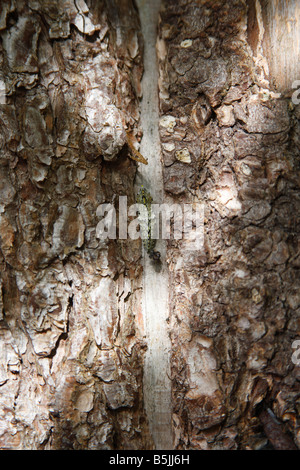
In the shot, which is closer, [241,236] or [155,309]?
[241,236]

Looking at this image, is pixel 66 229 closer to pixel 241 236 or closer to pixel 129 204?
pixel 129 204

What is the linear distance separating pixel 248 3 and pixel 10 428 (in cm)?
161

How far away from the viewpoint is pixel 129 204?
1.22m

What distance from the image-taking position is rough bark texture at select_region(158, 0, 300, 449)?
1104 millimetres

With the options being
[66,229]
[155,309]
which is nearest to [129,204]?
[66,229]

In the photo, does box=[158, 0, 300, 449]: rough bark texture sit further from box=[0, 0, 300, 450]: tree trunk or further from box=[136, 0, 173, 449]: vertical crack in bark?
box=[136, 0, 173, 449]: vertical crack in bark

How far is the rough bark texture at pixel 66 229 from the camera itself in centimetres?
112

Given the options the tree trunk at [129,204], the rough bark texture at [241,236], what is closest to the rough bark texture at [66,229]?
the tree trunk at [129,204]

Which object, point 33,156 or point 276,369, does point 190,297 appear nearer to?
point 276,369

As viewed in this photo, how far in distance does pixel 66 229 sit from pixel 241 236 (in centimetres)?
57

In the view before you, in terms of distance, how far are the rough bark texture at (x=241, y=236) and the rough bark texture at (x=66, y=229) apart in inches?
9.0

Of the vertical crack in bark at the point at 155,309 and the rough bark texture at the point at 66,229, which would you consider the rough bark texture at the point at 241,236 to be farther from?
the rough bark texture at the point at 66,229
